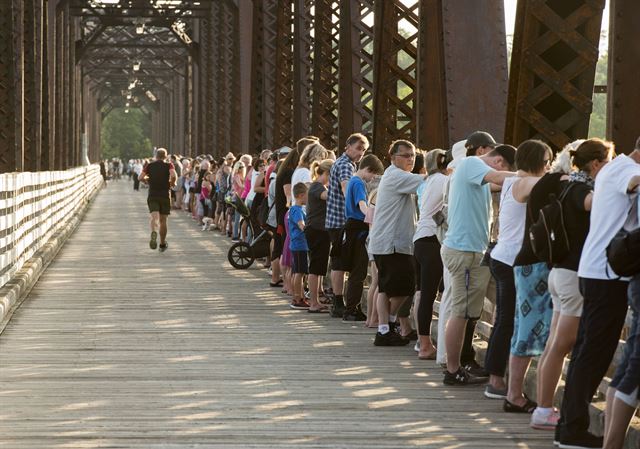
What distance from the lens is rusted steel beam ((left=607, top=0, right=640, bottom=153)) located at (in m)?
8.79

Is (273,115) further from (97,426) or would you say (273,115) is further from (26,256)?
(97,426)

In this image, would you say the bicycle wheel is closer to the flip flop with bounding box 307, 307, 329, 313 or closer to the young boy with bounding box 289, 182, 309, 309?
the young boy with bounding box 289, 182, 309, 309

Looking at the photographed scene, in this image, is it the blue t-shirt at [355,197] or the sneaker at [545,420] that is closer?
the sneaker at [545,420]

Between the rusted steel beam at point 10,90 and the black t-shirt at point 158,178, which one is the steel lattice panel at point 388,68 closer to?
the rusted steel beam at point 10,90

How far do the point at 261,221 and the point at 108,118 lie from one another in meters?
160

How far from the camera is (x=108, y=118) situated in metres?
176

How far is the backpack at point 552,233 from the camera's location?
7875 millimetres

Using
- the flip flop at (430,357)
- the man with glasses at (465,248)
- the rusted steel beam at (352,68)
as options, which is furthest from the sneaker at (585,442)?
the rusted steel beam at (352,68)

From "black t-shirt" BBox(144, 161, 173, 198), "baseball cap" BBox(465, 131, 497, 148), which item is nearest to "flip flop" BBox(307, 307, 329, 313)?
"baseball cap" BBox(465, 131, 497, 148)

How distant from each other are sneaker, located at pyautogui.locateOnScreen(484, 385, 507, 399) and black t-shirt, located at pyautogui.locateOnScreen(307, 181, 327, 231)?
532cm

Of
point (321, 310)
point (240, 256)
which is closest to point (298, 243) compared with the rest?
point (321, 310)

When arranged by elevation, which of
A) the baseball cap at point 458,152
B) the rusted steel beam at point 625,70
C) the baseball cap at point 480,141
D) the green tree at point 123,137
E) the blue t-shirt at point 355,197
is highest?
the rusted steel beam at point 625,70

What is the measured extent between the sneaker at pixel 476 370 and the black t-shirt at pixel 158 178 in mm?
14842

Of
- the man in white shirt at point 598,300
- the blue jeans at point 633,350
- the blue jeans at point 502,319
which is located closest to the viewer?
the blue jeans at point 633,350
